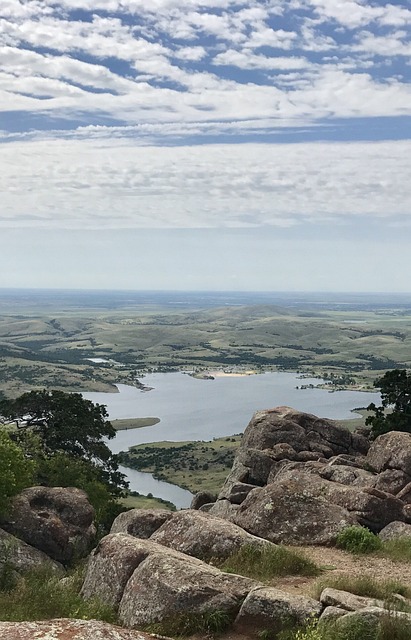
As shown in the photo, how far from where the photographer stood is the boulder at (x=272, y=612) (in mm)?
14266

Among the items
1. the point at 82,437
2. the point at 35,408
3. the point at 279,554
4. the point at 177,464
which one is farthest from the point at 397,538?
the point at 177,464

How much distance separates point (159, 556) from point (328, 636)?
582 cm

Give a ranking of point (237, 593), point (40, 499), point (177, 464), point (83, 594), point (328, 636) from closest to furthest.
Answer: point (328, 636) → point (237, 593) → point (83, 594) → point (40, 499) → point (177, 464)

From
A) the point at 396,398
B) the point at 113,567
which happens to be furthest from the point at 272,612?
the point at 396,398

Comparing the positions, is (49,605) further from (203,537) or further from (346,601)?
(346,601)

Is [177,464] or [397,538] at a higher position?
[397,538]

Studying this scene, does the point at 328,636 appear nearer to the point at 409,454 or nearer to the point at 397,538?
the point at 397,538

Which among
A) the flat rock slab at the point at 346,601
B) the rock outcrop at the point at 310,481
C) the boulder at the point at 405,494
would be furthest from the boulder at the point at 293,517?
the flat rock slab at the point at 346,601

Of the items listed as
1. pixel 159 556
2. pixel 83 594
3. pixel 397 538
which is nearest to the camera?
pixel 159 556

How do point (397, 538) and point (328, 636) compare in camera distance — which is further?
point (397, 538)

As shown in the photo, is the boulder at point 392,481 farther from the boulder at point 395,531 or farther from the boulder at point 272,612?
the boulder at point 272,612

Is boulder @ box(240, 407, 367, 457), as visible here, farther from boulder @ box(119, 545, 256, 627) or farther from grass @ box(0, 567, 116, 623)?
boulder @ box(119, 545, 256, 627)

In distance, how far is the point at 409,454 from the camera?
117ft

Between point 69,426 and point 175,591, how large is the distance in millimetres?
50417
